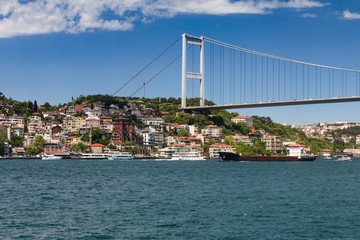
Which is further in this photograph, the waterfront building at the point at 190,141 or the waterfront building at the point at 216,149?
the waterfront building at the point at 190,141

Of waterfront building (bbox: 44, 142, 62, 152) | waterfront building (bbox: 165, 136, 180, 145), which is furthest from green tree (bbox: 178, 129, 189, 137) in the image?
waterfront building (bbox: 44, 142, 62, 152)

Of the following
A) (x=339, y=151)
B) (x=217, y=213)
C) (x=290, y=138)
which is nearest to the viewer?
(x=217, y=213)

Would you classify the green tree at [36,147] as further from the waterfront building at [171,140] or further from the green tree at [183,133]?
the green tree at [183,133]

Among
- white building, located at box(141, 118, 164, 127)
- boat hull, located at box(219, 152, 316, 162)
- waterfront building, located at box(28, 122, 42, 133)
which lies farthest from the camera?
white building, located at box(141, 118, 164, 127)

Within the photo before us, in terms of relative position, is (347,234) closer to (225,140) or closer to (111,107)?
(225,140)

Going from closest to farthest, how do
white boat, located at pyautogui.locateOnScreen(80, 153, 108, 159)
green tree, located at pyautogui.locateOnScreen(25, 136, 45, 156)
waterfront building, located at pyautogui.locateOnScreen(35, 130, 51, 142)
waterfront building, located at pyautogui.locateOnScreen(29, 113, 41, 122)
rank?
white boat, located at pyautogui.locateOnScreen(80, 153, 108, 159)
green tree, located at pyautogui.locateOnScreen(25, 136, 45, 156)
waterfront building, located at pyautogui.locateOnScreen(35, 130, 51, 142)
waterfront building, located at pyautogui.locateOnScreen(29, 113, 41, 122)

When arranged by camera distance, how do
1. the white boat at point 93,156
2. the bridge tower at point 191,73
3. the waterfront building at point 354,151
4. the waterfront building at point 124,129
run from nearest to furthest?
the bridge tower at point 191,73 → the white boat at point 93,156 → the waterfront building at point 124,129 → the waterfront building at point 354,151

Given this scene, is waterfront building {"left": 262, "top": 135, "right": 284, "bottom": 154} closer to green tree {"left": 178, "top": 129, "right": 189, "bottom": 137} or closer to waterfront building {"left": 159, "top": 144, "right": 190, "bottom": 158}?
green tree {"left": 178, "top": 129, "right": 189, "bottom": 137}

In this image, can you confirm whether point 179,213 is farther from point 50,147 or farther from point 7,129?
point 7,129

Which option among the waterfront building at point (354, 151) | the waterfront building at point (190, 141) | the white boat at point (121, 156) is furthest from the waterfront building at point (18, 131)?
the waterfront building at point (354, 151)

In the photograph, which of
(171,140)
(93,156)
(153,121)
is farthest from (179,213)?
(153,121)

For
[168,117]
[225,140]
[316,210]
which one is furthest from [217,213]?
[168,117]
